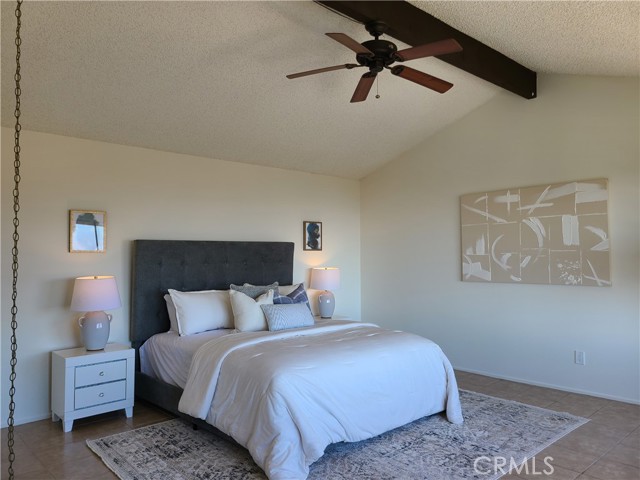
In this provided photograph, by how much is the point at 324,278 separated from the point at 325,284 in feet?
0.24

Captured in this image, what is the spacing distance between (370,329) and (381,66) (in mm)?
2252

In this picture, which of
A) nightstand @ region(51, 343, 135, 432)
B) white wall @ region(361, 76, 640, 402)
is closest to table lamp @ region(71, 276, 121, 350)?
nightstand @ region(51, 343, 135, 432)

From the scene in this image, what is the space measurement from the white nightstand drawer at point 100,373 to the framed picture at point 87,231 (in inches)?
41.0

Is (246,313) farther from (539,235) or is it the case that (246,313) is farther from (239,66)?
(539,235)

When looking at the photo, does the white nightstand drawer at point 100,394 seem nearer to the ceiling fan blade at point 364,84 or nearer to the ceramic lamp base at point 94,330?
the ceramic lamp base at point 94,330

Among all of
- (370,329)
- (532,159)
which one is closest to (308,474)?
(370,329)

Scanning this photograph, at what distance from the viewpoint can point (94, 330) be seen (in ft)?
12.6

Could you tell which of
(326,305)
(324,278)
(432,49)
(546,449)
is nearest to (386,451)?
(546,449)

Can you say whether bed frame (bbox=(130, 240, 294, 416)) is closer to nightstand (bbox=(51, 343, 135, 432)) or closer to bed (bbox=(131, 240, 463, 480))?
bed (bbox=(131, 240, 463, 480))

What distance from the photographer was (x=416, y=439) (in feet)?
11.2

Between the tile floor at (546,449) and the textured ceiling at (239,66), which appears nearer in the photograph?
the tile floor at (546,449)

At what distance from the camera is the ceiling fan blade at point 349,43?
263 cm

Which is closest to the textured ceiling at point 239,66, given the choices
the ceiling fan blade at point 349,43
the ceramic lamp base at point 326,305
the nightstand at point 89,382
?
the ceiling fan blade at point 349,43

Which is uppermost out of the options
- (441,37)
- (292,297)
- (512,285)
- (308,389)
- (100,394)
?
(441,37)
